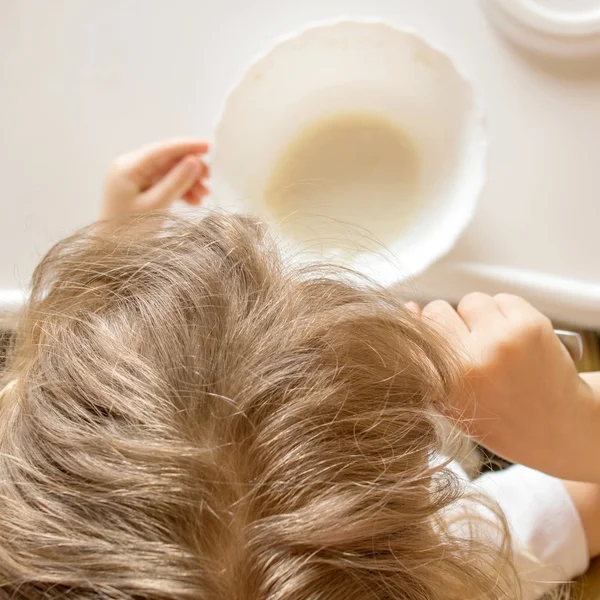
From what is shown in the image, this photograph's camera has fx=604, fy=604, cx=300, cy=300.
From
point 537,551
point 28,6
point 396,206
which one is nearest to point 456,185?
point 396,206

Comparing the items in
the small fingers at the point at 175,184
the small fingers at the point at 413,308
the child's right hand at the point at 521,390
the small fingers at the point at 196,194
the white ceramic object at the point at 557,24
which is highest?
the white ceramic object at the point at 557,24

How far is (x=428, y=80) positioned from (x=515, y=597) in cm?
47

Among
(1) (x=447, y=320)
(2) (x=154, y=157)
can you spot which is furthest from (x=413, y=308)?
(2) (x=154, y=157)

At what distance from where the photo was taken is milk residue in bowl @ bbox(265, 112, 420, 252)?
25.3 inches

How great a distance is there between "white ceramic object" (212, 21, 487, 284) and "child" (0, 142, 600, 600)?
0.18 m

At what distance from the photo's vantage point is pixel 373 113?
668mm

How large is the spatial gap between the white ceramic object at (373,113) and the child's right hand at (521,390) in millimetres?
90

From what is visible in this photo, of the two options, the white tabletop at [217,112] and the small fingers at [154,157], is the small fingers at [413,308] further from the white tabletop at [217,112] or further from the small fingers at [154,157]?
the small fingers at [154,157]

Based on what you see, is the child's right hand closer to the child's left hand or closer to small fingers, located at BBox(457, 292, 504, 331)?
small fingers, located at BBox(457, 292, 504, 331)

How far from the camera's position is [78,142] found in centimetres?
69

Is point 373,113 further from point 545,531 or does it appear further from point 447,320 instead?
point 545,531

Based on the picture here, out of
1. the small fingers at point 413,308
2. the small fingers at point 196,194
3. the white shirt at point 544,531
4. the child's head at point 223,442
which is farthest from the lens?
the small fingers at point 196,194

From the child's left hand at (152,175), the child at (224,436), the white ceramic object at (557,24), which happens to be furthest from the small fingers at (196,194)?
the white ceramic object at (557,24)

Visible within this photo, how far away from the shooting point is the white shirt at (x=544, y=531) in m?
0.56
